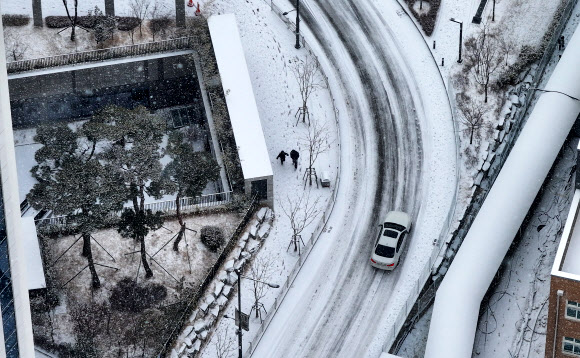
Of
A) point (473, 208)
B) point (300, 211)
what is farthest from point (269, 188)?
point (473, 208)

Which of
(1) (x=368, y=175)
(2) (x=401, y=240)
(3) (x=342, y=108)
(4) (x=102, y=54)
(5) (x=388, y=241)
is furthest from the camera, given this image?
(4) (x=102, y=54)

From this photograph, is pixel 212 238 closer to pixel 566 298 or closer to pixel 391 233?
pixel 391 233

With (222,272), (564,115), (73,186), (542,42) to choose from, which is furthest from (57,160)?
(542,42)

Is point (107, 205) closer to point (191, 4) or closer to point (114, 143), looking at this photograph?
point (114, 143)

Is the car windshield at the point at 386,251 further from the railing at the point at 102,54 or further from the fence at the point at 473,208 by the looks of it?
the railing at the point at 102,54

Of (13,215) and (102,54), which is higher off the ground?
(102,54)

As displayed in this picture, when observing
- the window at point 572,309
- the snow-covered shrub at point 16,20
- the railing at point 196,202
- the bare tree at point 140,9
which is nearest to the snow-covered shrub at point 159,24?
the bare tree at point 140,9
